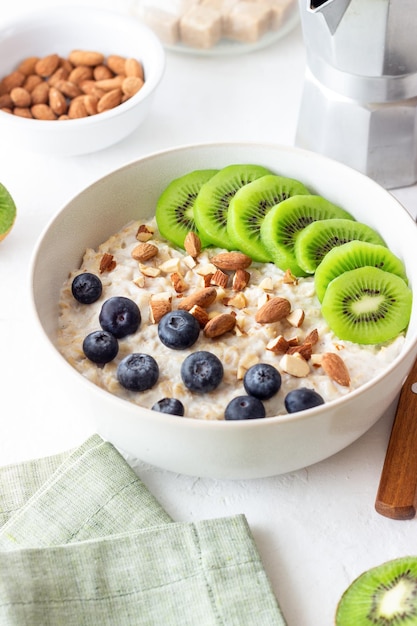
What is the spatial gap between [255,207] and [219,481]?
0.39 metres

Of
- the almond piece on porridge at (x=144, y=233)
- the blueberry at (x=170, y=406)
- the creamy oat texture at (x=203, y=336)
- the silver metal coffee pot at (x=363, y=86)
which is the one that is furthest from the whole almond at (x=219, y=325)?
the silver metal coffee pot at (x=363, y=86)

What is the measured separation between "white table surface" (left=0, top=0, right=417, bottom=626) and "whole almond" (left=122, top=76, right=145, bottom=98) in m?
0.08

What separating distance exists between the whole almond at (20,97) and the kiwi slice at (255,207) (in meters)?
0.50

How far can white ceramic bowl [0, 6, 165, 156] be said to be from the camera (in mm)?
1415

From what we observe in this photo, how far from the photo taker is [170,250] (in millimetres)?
1218

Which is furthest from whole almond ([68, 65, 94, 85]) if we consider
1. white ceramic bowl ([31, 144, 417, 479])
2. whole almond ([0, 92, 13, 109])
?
white ceramic bowl ([31, 144, 417, 479])

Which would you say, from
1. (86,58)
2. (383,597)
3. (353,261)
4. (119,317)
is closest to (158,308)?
(119,317)

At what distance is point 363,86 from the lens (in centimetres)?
130

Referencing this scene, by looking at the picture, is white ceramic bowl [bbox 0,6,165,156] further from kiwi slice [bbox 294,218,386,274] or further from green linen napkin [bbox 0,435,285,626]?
green linen napkin [bbox 0,435,285,626]

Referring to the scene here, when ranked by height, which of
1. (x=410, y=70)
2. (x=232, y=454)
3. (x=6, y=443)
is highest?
(x=410, y=70)

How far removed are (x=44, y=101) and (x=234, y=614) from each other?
986 mm

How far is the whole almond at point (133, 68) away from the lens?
153 cm

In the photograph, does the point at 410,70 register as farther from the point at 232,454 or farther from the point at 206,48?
the point at 232,454

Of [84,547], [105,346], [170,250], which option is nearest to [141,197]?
[170,250]
